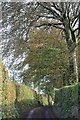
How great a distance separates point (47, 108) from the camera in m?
3.58

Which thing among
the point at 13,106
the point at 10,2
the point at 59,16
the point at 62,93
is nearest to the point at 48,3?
the point at 59,16

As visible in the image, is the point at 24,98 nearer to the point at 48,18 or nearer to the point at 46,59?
the point at 46,59

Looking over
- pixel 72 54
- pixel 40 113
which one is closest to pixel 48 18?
pixel 72 54

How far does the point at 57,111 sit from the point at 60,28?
1.20m

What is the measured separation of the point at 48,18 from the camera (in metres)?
4.00

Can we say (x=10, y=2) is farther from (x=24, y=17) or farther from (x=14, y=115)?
(x=14, y=115)

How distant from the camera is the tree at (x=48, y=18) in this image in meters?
3.77

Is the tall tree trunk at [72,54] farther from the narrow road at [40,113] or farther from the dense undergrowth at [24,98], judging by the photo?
the narrow road at [40,113]

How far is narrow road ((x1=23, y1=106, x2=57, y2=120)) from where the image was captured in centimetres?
354

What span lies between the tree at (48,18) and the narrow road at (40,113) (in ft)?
2.09

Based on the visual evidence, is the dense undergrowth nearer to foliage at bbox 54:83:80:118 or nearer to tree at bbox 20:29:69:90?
foliage at bbox 54:83:80:118

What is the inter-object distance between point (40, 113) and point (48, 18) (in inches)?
54.2

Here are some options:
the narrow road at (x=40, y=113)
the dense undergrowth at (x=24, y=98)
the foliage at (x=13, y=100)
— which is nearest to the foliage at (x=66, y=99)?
the dense undergrowth at (x=24, y=98)

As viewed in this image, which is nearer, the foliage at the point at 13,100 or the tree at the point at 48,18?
the foliage at the point at 13,100
